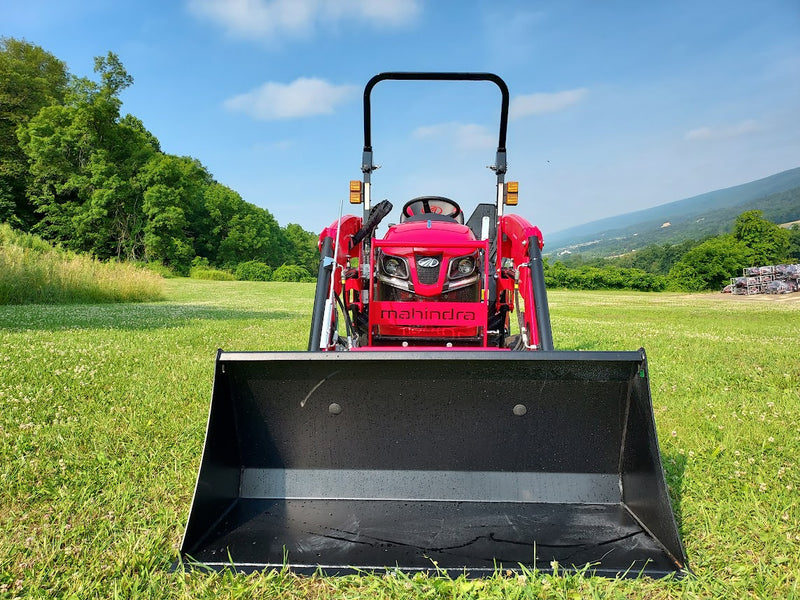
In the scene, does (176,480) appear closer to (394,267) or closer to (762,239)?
(394,267)

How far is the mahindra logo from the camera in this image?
410 cm

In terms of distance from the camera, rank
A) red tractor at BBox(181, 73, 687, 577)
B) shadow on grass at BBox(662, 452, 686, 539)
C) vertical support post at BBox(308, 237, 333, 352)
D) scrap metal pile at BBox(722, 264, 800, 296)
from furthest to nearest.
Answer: scrap metal pile at BBox(722, 264, 800, 296) → vertical support post at BBox(308, 237, 333, 352) → shadow on grass at BBox(662, 452, 686, 539) → red tractor at BBox(181, 73, 687, 577)

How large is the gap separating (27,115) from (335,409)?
51.8m

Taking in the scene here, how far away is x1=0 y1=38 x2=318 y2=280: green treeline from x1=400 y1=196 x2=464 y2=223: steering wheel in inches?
1574

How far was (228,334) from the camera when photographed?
8367 mm

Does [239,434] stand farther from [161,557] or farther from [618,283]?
[618,283]

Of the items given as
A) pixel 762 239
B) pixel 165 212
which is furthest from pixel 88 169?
pixel 762 239

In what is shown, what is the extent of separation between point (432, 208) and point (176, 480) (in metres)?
3.39

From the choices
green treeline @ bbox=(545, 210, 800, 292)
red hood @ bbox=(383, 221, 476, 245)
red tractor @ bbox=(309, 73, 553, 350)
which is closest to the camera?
red tractor @ bbox=(309, 73, 553, 350)

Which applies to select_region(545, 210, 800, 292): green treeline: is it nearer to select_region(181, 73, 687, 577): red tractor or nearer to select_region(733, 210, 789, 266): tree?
select_region(733, 210, 789, 266): tree

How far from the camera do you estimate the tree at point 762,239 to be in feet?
158

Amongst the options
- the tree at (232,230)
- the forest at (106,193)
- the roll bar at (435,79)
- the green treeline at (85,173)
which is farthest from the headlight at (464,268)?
the tree at (232,230)

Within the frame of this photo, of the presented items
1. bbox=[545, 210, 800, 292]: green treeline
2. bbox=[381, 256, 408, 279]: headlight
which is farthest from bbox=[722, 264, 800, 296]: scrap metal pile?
bbox=[381, 256, 408, 279]: headlight

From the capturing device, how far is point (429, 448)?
8.54 feet
